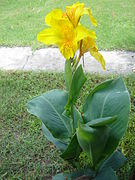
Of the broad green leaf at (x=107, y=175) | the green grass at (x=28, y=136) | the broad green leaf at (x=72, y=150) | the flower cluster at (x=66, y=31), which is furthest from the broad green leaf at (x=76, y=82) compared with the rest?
the green grass at (x=28, y=136)

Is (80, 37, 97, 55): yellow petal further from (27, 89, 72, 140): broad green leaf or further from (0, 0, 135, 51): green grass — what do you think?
(0, 0, 135, 51): green grass

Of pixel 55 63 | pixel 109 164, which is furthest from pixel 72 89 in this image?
pixel 55 63

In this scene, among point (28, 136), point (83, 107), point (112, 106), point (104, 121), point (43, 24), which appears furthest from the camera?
point (43, 24)

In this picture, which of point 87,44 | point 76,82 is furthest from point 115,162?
point 87,44

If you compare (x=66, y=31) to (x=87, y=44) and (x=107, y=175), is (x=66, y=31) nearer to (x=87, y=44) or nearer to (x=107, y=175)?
(x=87, y=44)

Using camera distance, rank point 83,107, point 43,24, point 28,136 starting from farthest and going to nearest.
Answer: point 43,24
point 28,136
point 83,107

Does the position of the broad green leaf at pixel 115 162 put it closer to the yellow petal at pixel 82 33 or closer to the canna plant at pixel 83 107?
the canna plant at pixel 83 107
